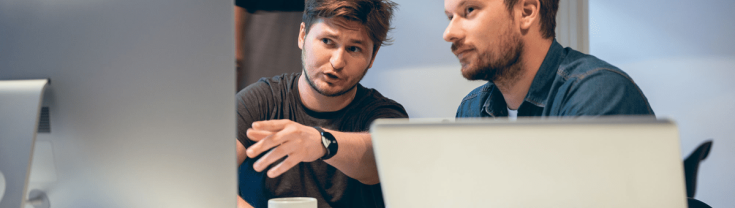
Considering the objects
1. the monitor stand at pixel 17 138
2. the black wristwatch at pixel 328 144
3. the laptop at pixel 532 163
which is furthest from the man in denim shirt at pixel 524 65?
the monitor stand at pixel 17 138

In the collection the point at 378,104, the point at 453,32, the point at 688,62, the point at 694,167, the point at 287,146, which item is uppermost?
the point at 453,32

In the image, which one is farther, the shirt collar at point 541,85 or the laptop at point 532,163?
the shirt collar at point 541,85

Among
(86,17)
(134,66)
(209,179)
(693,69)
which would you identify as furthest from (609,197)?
(693,69)

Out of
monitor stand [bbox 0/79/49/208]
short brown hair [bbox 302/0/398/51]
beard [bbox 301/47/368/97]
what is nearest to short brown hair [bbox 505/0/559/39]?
→ short brown hair [bbox 302/0/398/51]

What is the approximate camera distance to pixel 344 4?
4.85 feet

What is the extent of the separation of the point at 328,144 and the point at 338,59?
10.8 inches

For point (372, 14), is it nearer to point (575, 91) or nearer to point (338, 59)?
point (338, 59)

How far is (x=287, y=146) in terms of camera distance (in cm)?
150

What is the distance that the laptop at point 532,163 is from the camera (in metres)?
0.49

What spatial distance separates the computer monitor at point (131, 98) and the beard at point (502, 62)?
0.86m

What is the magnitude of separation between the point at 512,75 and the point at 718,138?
0.77 metres

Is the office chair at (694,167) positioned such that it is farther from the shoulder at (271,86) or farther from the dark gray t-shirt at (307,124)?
the shoulder at (271,86)

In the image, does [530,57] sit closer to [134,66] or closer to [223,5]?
[223,5]

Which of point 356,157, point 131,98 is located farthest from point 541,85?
point 131,98
